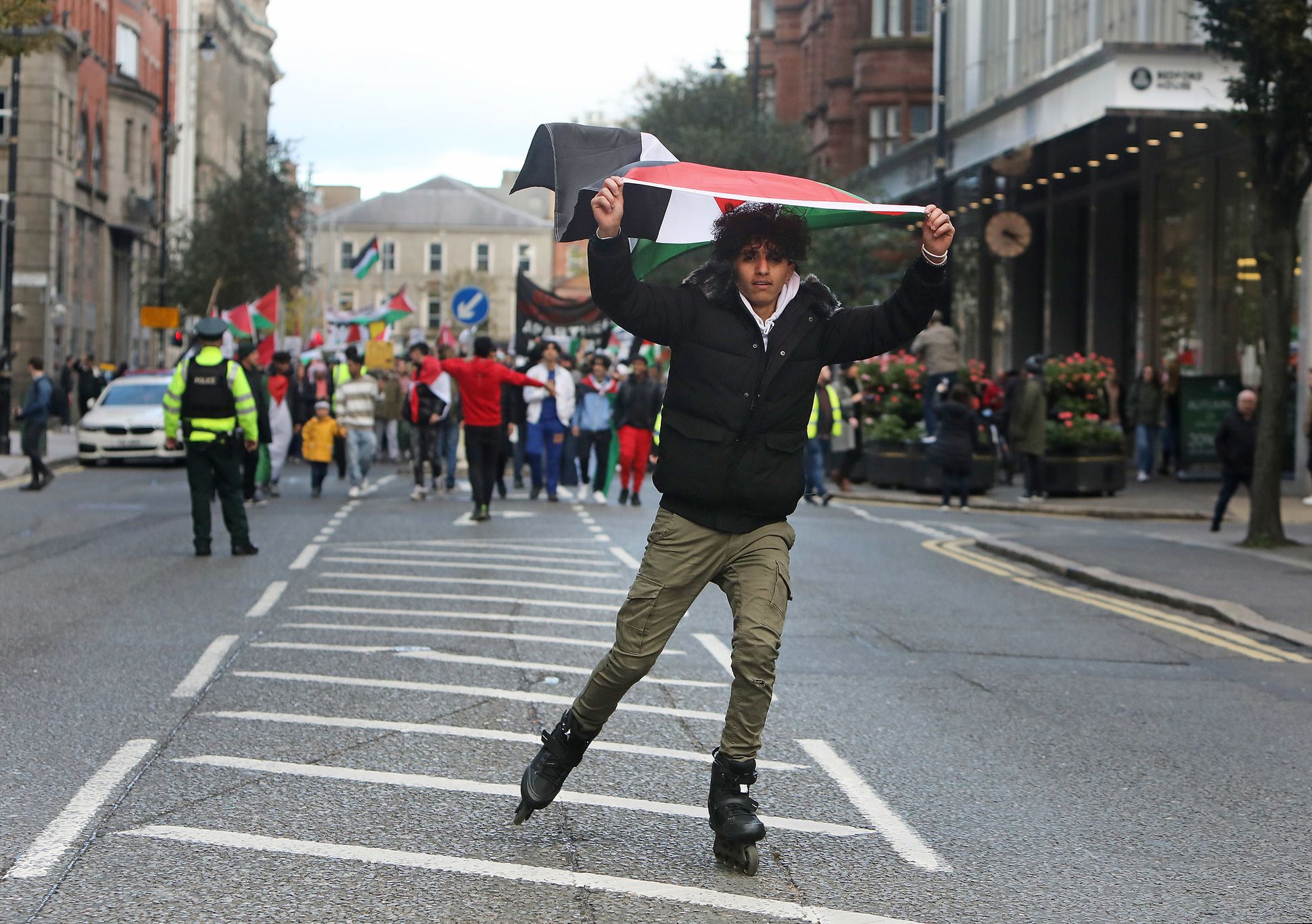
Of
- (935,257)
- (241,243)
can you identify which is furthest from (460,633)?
(241,243)

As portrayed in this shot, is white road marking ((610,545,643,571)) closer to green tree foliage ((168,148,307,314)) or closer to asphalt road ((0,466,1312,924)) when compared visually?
asphalt road ((0,466,1312,924))

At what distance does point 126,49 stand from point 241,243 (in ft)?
31.5

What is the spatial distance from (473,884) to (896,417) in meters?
22.4

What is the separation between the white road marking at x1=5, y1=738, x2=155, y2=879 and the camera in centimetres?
520

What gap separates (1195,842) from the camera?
591 cm

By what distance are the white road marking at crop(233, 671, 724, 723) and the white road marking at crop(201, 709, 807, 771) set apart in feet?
2.42

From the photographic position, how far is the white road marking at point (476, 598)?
12.0 m

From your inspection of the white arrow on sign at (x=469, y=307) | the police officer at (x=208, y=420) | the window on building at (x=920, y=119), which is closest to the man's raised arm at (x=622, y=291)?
the police officer at (x=208, y=420)

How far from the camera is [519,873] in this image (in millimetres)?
5230

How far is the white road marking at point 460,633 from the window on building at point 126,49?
53.6 meters

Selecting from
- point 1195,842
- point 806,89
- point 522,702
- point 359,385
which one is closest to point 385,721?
point 522,702

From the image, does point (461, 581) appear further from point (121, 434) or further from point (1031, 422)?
point (121, 434)

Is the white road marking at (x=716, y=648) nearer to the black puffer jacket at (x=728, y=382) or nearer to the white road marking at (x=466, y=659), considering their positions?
the white road marking at (x=466, y=659)

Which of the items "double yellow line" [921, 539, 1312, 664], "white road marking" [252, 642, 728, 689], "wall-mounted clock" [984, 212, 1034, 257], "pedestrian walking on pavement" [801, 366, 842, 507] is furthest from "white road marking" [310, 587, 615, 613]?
"wall-mounted clock" [984, 212, 1034, 257]
